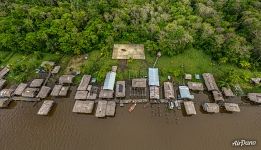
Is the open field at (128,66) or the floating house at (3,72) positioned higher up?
the open field at (128,66)

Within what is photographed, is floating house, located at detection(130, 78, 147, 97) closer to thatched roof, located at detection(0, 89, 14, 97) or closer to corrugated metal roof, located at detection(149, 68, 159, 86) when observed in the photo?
corrugated metal roof, located at detection(149, 68, 159, 86)

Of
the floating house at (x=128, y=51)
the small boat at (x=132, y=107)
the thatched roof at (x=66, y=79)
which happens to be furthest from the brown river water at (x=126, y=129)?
the floating house at (x=128, y=51)

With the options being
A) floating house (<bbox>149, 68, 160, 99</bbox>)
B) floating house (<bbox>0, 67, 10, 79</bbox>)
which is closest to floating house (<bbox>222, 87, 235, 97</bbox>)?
floating house (<bbox>149, 68, 160, 99</bbox>)

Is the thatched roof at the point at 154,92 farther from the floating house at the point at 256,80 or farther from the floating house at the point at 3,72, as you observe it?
the floating house at the point at 3,72

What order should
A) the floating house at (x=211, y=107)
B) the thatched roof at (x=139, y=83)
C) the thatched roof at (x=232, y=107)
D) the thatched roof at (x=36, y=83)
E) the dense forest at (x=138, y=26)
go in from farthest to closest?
the dense forest at (x=138, y=26) < the thatched roof at (x=36, y=83) < the thatched roof at (x=139, y=83) < the thatched roof at (x=232, y=107) < the floating house at (x=211, y=107)

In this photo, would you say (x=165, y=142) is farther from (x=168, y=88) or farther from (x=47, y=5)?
(x=47, y=5)

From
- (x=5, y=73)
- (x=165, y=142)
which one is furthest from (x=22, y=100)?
(x=165, y=142)
